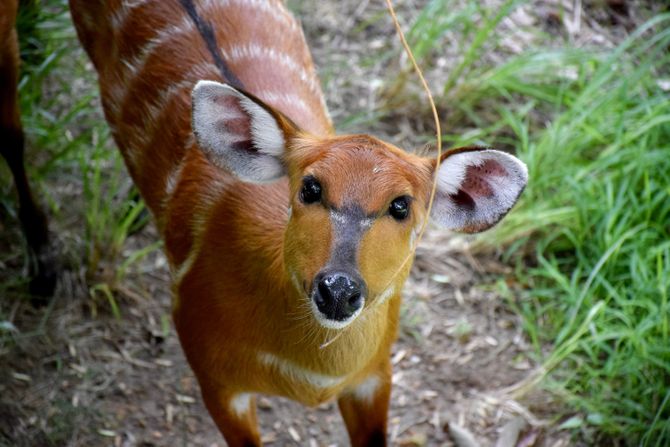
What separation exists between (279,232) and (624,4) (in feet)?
11.1

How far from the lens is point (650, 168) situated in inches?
165

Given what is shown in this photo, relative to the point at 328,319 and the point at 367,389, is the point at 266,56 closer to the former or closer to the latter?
the point at 367,389

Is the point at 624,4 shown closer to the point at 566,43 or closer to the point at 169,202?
the point at 566,43

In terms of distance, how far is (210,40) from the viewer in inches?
127

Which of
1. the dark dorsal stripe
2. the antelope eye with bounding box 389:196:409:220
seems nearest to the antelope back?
the dark dorsal stripe

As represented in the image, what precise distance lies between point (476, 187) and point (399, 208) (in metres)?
0.29

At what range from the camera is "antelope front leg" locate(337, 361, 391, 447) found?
9.82ft

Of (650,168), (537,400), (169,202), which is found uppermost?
(169,202)

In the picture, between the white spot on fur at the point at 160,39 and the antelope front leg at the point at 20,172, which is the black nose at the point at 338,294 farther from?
the antelope front leg at the point at 20,172

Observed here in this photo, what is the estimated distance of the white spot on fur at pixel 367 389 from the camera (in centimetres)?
299

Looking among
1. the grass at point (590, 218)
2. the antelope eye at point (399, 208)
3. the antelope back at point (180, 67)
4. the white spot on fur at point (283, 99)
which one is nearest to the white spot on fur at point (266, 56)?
the antelope back at point (180, 67)

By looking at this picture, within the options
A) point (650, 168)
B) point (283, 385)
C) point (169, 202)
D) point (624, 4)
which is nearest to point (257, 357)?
point (283, 385)

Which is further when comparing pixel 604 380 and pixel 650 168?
pixel 650 168

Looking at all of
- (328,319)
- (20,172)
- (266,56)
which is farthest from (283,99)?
(20,172)
